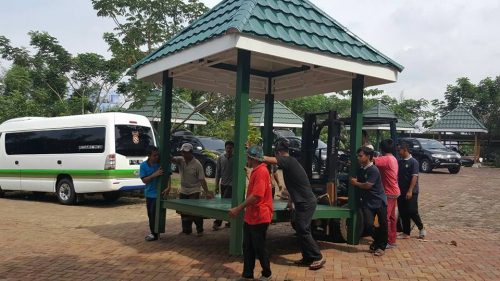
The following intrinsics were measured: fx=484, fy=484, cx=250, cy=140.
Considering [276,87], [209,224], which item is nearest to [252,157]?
[276,87]

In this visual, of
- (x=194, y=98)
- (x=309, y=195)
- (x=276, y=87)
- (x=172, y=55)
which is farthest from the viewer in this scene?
(x=194, y=98)

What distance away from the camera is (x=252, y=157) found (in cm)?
555

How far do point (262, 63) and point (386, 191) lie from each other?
9.72 ft

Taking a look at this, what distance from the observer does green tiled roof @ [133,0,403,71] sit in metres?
6.25

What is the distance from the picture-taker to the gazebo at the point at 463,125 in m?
29.8

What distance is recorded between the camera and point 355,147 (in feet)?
24.0

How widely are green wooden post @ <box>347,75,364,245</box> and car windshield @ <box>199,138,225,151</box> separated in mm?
12219

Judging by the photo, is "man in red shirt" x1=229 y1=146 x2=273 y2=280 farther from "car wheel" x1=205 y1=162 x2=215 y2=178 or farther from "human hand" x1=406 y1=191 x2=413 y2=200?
"car wheel" x1=205 y1=162 x2=215 y2=178

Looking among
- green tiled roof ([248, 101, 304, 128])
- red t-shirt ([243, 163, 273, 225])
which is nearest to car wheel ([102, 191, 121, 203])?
red t-shirt ([243, 163, 273, 225])

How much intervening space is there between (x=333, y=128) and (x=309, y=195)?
187 cm

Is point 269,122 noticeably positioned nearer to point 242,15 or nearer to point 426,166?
point 242,15

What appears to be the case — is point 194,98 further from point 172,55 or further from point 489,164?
point 489,164

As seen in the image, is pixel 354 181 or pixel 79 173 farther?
pixel 79 173

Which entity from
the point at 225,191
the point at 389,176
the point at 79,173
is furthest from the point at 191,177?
the point at 79,173
